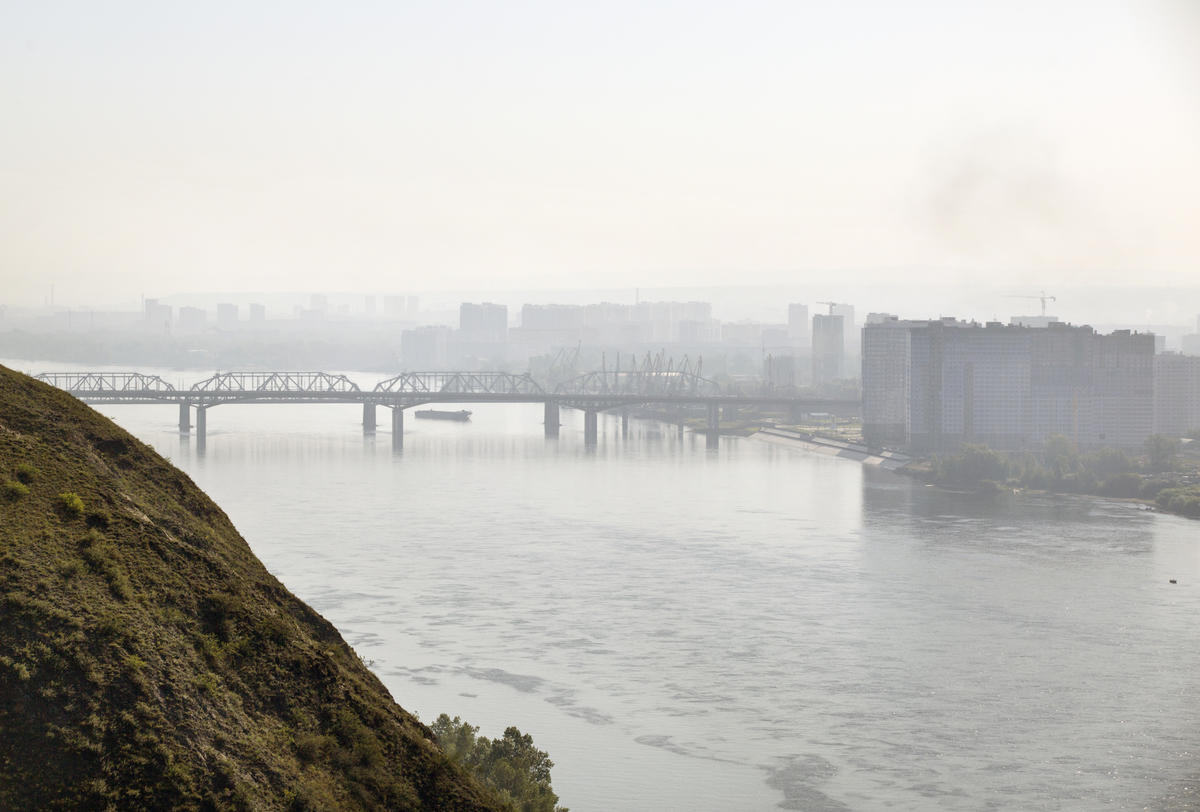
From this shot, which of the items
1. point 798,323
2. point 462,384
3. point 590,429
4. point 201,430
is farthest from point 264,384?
point 798,323

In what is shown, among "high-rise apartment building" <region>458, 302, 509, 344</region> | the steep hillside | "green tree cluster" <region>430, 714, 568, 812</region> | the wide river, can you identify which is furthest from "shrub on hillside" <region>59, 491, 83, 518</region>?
"high-rise apartment building" <region>458, 302, 509, 344</region>

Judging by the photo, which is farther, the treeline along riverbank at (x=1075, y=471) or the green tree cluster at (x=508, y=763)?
the treeline along riverbank at (x=1075, y=471)

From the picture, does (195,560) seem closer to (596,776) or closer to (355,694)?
(355,694)

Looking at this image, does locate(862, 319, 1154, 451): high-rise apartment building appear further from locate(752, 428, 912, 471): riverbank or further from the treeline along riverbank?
the treeline along riverbank

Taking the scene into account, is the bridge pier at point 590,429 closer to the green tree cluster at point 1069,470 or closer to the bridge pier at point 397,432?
the bridge pier at point 397,432

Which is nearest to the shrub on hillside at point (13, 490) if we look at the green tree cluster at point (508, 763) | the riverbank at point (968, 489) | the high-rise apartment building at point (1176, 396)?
the green tree cluster at point (508, 763)

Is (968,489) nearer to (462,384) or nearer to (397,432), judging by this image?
(397,432)

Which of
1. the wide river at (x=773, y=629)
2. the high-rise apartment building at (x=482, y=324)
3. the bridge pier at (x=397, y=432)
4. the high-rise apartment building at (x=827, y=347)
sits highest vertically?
the high-rise apartment building at (x=482, y=324)
